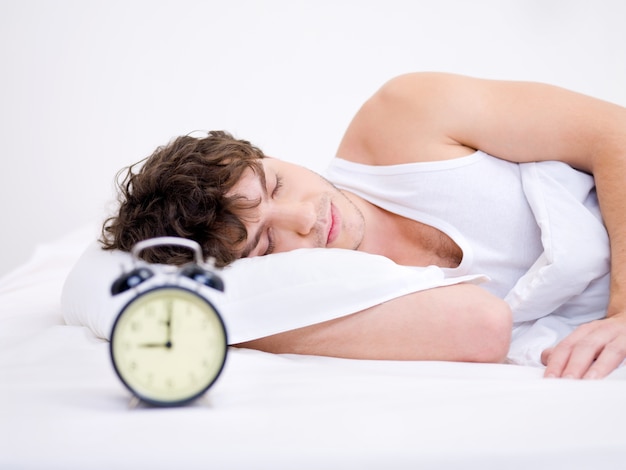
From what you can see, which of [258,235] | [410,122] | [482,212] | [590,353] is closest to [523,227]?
[482,212]

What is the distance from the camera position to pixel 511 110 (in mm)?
1753

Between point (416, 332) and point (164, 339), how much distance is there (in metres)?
0.60

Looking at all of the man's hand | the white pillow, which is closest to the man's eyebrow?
the white pillow

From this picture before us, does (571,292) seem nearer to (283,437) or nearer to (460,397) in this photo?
(460,397)

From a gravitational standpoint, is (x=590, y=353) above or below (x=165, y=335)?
below

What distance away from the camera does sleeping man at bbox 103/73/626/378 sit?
5.16 feet

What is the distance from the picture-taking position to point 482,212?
5.82 ft

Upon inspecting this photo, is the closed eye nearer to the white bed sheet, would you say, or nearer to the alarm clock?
the white bed sheet

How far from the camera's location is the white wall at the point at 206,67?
3576 millimetres

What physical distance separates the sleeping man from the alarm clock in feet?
1.59

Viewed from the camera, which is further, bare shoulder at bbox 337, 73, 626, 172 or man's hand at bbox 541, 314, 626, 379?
bare shoulder at bbox 337, 73, 626, 172

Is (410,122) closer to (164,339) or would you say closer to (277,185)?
(277,185)

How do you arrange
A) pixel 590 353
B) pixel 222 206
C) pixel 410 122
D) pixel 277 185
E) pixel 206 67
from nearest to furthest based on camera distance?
1. pixel 590 353
2. pixel 222 206
3. pixel 277 185
4. pixel 410 122
5. pixel 206 67

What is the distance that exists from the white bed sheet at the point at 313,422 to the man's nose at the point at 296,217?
19.5 inches
